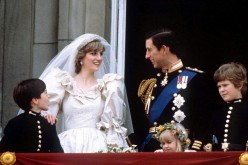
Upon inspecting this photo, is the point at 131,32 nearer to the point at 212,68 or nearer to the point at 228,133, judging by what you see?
the point at 212,68

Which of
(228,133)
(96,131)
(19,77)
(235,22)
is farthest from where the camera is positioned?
(235,22)

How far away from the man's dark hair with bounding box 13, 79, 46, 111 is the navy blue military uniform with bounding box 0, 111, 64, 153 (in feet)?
0.33

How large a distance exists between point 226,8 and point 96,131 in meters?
3.56

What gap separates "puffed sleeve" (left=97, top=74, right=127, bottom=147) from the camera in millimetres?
14633

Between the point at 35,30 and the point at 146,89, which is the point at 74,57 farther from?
the point at 35,30

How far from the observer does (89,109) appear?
14.7m

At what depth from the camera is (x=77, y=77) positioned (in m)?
14.9

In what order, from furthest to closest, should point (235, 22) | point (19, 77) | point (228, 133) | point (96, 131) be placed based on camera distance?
point (235, 22), point (19, 77), point (96, 131), point (228, 133)

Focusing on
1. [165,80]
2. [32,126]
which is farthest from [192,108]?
[32,126]

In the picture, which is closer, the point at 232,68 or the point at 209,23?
the point at 232,68

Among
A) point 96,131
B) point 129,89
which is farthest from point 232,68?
point 129,89

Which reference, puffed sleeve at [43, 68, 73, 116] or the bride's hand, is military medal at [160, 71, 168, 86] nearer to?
puffed sleeve at [43, 68, 73, 116]

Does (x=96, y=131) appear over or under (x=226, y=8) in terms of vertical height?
A: under

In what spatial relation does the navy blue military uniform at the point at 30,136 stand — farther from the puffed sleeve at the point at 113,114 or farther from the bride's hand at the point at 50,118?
the puffed sleeve at the point at 113,114
